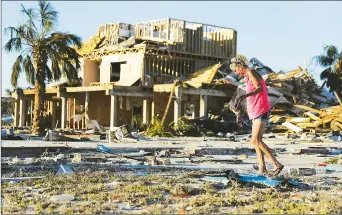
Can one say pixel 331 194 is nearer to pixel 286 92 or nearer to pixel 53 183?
pixel 53 183

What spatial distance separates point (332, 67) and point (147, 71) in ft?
45.3

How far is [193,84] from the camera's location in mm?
29406

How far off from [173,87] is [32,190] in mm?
22382

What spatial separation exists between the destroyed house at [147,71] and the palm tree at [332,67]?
6.87 m

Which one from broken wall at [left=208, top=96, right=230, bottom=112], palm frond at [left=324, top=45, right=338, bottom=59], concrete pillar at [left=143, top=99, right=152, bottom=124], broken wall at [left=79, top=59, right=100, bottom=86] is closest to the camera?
concrete pillar at [left=143, top=99, right=152, bottom=124]

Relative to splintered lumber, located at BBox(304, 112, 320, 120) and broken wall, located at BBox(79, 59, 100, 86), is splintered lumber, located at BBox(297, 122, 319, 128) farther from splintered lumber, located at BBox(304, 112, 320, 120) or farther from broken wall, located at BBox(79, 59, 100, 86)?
broken wall, located at BBox(79, 59, 100, 86)

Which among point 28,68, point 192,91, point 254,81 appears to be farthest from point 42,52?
point 254,81

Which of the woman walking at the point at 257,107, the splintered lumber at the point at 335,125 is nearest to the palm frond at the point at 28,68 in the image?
the splintered lumber at the point at 335,125

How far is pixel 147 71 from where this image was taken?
1292 inches

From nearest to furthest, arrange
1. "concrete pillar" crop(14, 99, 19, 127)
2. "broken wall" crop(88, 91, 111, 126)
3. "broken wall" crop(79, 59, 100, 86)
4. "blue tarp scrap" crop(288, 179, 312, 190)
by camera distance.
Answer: "blue tarp scrap" crop(288, 179, 312, 190) < "broken wall" crop(88, 91, 111, 126) < "broken wall" crop(79, 59, 100, 86) < "concrete pillar" crop(14, 99, 19, 127)

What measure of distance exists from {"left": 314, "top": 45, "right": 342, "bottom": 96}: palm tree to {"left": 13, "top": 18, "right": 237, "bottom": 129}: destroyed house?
6869 mm

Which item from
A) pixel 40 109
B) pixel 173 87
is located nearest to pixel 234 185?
pixel 40 109

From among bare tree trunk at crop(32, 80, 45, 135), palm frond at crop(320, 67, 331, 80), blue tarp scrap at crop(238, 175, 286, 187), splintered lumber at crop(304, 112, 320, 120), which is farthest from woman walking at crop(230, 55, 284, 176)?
palm frond at crop(320, 67, 331, 80)

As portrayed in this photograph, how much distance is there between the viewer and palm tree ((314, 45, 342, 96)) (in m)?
36.2
